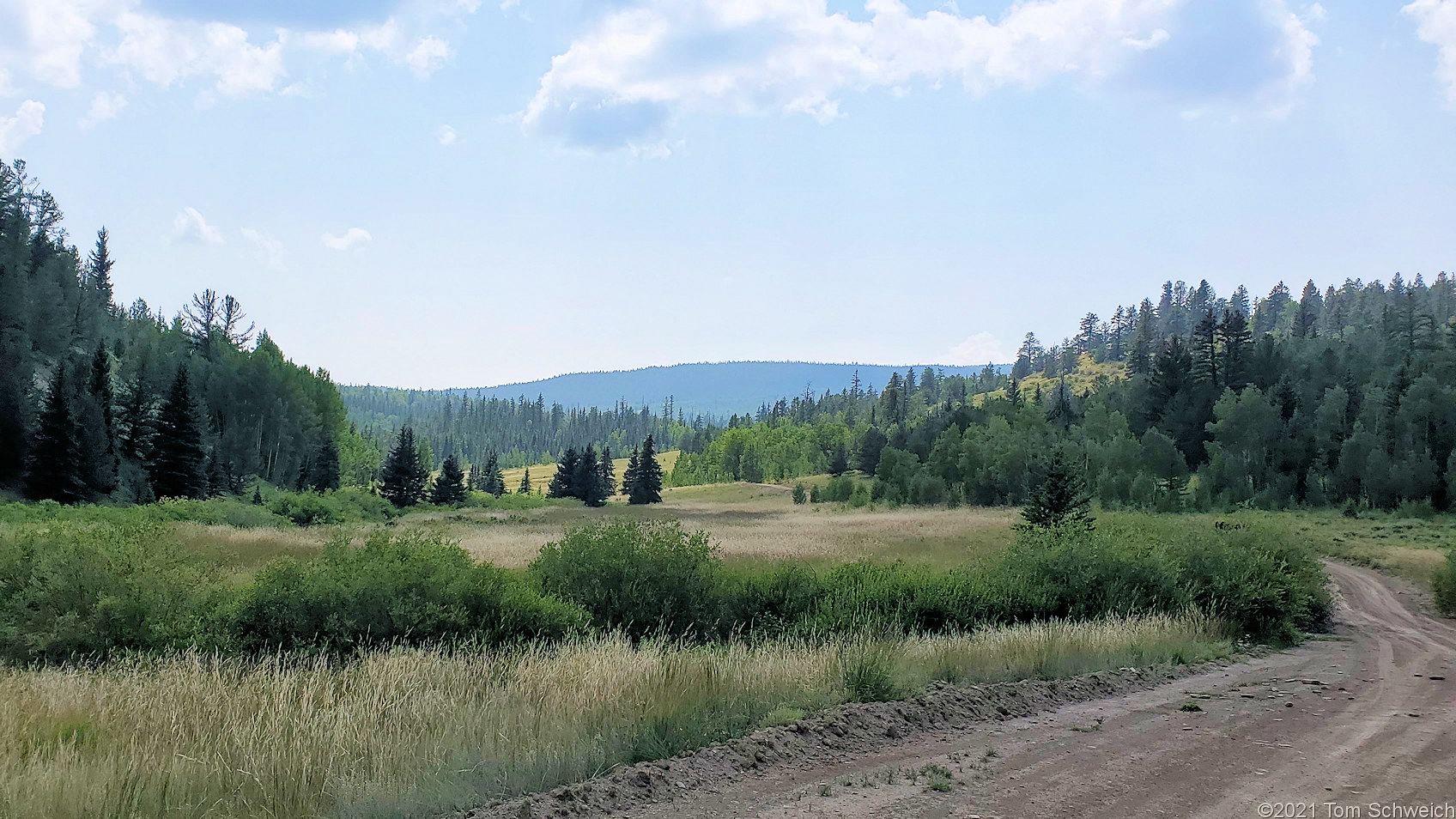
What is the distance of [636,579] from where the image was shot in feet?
54.6

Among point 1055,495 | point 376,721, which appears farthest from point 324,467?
point 376,721

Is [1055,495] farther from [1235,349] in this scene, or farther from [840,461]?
[840,461]

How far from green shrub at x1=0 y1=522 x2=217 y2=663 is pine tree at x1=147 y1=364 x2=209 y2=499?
47.0 meters

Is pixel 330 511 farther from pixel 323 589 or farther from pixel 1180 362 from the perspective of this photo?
pixel 1180 362

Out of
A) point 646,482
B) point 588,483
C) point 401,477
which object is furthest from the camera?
point 646,482

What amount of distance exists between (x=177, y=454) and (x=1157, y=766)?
61251 mm

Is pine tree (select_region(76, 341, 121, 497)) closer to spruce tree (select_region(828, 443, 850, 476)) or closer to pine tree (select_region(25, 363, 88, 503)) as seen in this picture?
pine tree (select_region(25, 363, 88, 503))

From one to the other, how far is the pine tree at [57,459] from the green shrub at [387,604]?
43.4m

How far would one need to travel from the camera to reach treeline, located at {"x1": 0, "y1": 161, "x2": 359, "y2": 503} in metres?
47.8

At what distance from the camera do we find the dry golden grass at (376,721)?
6578 mm

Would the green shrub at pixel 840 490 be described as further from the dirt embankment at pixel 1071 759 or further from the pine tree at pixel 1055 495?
the dirt embankment at pixel 1071 759

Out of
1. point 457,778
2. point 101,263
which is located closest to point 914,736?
point 457,778

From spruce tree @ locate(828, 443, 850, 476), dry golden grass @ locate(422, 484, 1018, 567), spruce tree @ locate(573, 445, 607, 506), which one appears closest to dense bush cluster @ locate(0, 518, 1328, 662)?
dry golden grass @ locate(422, 484, 1018, 567)

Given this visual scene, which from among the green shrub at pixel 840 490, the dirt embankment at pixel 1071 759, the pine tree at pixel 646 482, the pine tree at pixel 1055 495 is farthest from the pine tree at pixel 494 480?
the dirt embankment at pixel 1071 759
